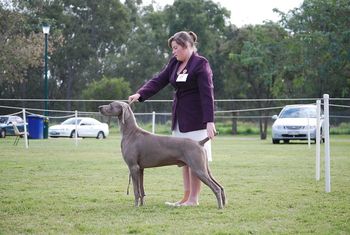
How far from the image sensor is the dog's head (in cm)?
762

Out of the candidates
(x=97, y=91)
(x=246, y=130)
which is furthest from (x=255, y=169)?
(x=97, y=91)

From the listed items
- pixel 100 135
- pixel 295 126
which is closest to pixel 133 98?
pixel 295 126

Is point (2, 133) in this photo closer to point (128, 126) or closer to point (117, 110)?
point (117, 110)

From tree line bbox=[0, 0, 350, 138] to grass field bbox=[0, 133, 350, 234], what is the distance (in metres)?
25.1

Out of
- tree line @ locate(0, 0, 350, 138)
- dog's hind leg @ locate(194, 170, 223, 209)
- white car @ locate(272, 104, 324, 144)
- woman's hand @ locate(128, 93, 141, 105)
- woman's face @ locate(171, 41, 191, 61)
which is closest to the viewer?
dog's hind leg @ locate(194, 170, 223, 209)

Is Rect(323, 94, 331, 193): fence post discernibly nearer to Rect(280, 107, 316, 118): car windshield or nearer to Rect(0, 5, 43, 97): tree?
Rect(280, 107, 316, 118): car windshield

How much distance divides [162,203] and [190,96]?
4.62 ft

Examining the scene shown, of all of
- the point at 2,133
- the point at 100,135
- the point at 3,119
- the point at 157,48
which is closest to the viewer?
the point at 2,133

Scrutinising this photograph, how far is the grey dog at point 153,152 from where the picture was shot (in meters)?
7.11

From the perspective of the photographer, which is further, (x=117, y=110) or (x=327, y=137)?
(x=327, y=137)

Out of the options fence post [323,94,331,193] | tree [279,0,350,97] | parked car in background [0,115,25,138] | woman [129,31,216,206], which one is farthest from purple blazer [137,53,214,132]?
tree [279,0,350,97]

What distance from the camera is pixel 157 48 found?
59.2 metres

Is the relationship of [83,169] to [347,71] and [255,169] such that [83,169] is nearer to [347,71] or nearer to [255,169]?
[255,169]

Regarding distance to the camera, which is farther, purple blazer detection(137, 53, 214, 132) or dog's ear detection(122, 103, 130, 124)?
dog's ear detection(122, 103, 130, 124)
